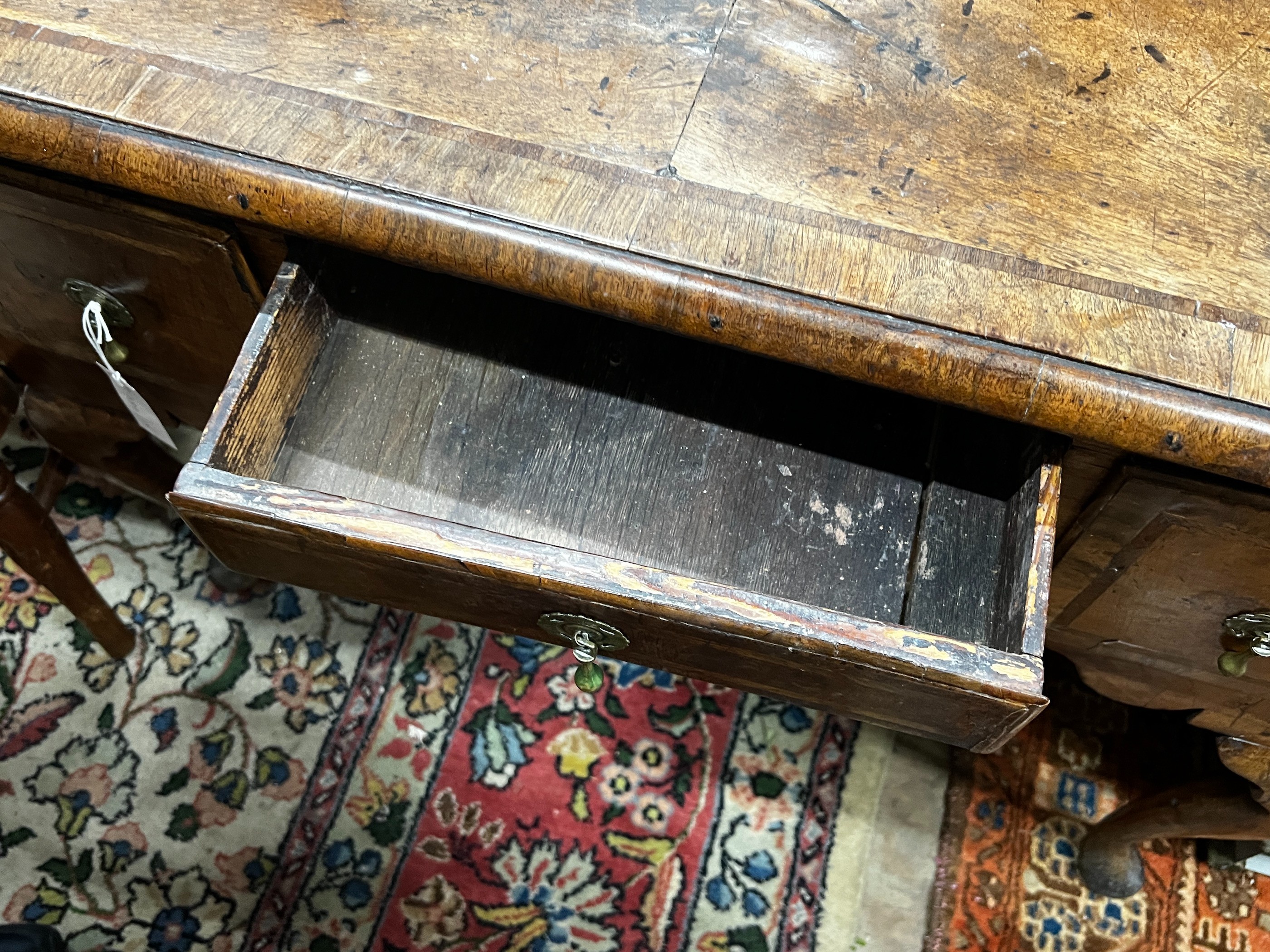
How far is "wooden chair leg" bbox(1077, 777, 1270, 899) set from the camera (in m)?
0.88

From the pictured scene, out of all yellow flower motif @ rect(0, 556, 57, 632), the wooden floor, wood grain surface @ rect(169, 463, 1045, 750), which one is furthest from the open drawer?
yellow flower motif @ rect(0, 556, 57, 632)

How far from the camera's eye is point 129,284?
0.67 meters

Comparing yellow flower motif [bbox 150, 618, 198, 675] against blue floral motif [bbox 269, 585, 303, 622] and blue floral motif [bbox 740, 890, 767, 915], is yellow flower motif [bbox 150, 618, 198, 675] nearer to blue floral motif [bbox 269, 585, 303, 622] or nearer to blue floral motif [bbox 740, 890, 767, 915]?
blue floral motif [bbox 269, 585, 303, 622]

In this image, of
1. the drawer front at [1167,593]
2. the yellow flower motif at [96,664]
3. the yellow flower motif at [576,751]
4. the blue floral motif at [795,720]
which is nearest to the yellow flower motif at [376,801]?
the yellow flower motif at [576,751]

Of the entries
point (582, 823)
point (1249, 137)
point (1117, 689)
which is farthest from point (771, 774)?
point (1249, 137)

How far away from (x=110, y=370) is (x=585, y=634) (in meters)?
0.39

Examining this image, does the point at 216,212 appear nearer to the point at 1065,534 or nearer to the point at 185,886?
the point at 1065,534

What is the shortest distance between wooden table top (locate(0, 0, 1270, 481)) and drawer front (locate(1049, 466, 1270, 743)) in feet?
0.26

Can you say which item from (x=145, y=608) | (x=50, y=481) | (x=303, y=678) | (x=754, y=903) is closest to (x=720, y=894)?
(x=754, y=903)

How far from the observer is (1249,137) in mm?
596

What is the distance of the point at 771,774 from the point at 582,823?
215 mm

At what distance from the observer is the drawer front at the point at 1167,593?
0.57m

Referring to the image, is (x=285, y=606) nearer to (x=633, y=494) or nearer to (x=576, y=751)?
(x=576, y=751)

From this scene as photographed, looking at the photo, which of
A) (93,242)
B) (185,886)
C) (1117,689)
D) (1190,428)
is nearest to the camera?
(1190,428)
